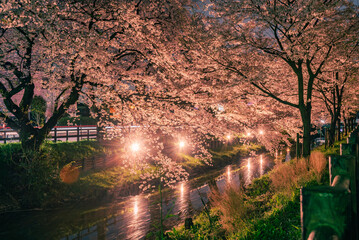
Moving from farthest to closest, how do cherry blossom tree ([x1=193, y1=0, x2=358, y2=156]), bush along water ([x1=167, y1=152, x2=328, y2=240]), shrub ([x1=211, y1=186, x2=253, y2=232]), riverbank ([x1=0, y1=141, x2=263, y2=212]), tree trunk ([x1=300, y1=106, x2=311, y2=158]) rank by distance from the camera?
riverbank ([x1=0, y1=141, x2=263, y2=212]) → tree trunk ([x1=300, y1=106, x2=311, y2=158]) → cherry blossom tree ([x1=193, y1=0, x2=358, y2=156]) → shrub ([x1=211, y1=186, x2=253, y2=232]) → bush along water ([x1=167, y1=152, x2=328, y2=240])

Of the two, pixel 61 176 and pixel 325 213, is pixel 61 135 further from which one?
pixel 325 213

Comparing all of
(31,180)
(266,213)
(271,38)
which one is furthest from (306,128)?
(31,180)

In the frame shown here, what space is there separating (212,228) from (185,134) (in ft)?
13.8

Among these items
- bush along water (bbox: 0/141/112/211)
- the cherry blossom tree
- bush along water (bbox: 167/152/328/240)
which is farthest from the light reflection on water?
the cherry blossom tree

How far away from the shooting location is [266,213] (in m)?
5.83

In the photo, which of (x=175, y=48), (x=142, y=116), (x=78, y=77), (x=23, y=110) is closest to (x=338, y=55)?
(x=175, y=48)

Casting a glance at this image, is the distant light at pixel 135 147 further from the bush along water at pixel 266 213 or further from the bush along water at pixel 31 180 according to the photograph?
the bush along water at pixel 31 180

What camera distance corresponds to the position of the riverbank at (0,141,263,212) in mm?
12023

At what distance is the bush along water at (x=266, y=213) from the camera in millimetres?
4770

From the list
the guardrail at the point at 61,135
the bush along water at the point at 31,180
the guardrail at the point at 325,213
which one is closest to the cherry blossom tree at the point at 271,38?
the guardrail at the point at 325,213

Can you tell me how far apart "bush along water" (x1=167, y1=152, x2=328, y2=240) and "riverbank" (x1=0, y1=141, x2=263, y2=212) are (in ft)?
13.6

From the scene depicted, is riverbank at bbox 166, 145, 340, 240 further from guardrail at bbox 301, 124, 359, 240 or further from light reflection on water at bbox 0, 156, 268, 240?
guardrail at bbox 301, 124, 359, 240

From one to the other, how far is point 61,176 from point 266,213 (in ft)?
42.0

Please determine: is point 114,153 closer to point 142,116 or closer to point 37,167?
point 37,167
